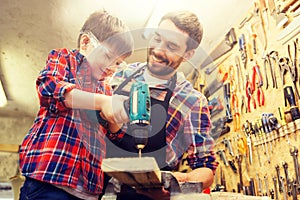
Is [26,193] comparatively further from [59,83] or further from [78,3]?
[78,3]

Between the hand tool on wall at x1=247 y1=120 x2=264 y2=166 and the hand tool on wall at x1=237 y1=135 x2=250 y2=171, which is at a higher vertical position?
the hand tool on wall at x1=247 y1=120 x2=264 y2=166

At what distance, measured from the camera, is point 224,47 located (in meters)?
2.17

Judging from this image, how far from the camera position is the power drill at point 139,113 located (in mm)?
912

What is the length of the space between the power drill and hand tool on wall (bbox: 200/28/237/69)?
→ 4.06 ft

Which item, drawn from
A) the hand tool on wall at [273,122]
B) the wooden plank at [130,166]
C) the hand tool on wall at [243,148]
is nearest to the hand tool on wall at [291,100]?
the hand tool on wall at [273,122]

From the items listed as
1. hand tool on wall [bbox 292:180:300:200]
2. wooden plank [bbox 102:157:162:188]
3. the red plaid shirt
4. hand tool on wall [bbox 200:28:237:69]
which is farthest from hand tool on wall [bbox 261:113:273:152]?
wooden plank [bbox 102:157:162:188]

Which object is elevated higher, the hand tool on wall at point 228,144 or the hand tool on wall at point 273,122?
the hand tool on wall at point 273,122

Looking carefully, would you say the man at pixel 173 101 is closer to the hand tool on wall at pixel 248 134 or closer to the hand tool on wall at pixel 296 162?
the hand tool on wall at pixel 296 162

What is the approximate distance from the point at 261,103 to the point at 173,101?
575 millimetres

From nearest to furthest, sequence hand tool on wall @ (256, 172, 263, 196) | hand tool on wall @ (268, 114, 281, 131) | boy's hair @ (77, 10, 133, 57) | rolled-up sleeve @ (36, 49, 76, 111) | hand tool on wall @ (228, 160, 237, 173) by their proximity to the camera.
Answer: rolled-up sleeve @ (36, 49, 76, 111)
boy's hair @ (77, 10, 133, 57)
hand tool on wall @ (268, 114, 281, 131)
hand tool on wall @ (256, 172, 263, 196)
hand tool on wall @ (228, 160, 237, 173)

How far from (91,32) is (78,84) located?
7.7 inches

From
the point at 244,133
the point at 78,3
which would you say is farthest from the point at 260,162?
the point at 78,3

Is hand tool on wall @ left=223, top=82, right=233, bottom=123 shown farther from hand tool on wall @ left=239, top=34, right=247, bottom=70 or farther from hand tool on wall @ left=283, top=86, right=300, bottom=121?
hand tool on wall @ left=283, top=86, right=300, bottom=121

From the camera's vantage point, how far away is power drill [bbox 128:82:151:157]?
91cm
